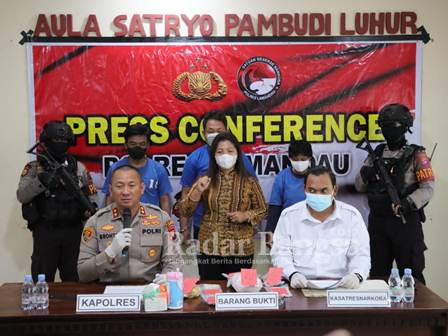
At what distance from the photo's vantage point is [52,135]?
136 inches

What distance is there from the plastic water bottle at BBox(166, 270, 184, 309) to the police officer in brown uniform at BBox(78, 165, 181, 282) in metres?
0.39

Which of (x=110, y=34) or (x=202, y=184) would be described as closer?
(x=202, y=184)

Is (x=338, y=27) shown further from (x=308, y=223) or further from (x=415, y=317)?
(x=415, y=317)

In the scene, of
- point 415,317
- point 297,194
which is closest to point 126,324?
point 415,317

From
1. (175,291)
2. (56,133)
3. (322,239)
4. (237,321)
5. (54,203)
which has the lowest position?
(237,321)

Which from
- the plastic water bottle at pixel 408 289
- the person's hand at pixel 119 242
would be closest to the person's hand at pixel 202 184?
the person's hand at pixel 119 242

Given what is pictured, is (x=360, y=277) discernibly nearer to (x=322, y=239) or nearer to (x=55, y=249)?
(x=322, y=239)

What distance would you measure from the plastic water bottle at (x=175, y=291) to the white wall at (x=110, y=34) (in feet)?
7.54

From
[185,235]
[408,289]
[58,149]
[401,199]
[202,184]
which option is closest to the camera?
[408,289]

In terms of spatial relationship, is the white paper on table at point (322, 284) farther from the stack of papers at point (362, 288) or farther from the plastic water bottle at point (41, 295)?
Result: the plastic water bottle at point (41, 295)

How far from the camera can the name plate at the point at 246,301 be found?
211cm

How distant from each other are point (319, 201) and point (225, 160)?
0.80 m

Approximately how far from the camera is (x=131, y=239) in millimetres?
2494

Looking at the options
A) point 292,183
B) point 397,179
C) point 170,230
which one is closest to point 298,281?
point 170,230
